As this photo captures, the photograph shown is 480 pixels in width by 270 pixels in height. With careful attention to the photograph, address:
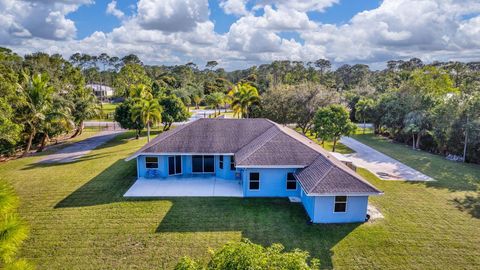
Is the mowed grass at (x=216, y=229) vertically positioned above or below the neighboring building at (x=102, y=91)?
below

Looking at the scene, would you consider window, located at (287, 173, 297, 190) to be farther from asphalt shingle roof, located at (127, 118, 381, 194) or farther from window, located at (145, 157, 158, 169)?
window, located at (145, 157, 158, 169)

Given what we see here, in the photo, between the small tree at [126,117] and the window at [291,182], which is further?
the small tree at [126,117]

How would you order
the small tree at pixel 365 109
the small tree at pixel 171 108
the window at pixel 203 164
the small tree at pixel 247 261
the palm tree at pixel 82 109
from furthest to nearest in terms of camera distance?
1. the small tree at pixel 365 109
2. the small tree at pixel 171 108
3. the palm tree at pixel 82 109
4. the window at pixel 203 164
5. the small tree at pixel 247 261

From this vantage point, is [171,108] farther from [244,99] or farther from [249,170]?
[249,170]

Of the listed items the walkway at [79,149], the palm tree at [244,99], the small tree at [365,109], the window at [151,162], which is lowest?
the walkway at [79,149]

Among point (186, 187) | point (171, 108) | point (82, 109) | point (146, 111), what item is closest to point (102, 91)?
point (82, 109)

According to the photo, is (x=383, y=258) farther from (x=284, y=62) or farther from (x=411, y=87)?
(x=284, y=62)

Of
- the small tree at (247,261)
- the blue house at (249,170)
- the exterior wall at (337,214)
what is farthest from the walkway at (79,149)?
the small tree at (247,261)

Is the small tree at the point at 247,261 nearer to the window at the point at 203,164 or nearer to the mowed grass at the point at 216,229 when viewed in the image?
the mowed grass at the point at 216,229
